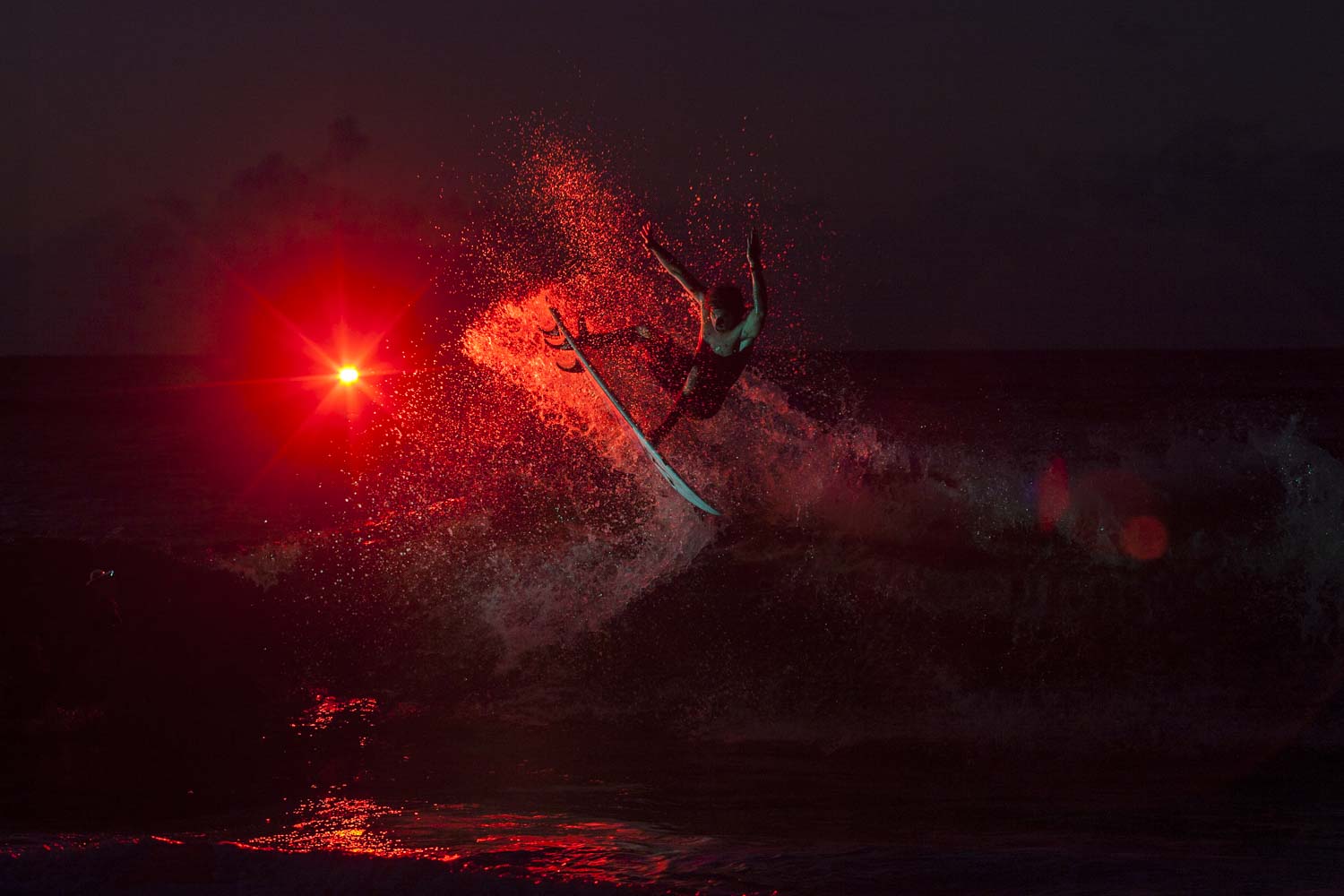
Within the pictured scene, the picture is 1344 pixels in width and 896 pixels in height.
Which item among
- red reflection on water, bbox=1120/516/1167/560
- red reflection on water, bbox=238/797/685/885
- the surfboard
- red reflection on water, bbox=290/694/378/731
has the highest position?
the surfboard

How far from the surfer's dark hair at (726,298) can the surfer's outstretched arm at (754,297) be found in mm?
143

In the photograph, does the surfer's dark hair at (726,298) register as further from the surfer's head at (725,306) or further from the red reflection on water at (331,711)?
the red reflection on water at (331,711)

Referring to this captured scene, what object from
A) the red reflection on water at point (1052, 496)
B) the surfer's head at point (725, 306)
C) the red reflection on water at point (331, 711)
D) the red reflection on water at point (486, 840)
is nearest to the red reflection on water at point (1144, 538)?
the red reflection on water at point (1052, 496)

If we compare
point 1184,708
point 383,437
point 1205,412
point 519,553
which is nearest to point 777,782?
point 1184,708

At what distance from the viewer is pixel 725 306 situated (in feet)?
29.7

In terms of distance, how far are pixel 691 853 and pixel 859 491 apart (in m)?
6.64

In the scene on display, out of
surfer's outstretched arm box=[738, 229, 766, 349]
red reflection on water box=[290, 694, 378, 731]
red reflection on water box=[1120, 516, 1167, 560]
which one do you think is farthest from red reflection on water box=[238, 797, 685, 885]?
red reflection on water box=[1120, 516, 1167, 560]

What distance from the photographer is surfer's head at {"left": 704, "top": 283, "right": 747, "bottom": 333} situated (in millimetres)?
9055

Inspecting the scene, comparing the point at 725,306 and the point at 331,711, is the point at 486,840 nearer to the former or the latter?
the point at 331,711

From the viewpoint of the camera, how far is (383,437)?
1209 inches

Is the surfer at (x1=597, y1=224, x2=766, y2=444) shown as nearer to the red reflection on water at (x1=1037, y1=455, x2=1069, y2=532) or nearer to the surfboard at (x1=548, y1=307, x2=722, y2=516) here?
the surfboard at (x1=548, y1=307, x2=722, y2=516)

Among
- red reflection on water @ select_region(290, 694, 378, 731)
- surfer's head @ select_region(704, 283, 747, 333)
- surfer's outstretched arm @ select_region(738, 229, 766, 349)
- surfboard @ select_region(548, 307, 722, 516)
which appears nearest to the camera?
red reflection on water @ select_region(290, 694, 378, 731)

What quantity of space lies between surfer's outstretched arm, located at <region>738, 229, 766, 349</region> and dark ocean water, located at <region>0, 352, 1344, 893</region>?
193cm

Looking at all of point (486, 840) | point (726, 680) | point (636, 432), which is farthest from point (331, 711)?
point (636, 432)
